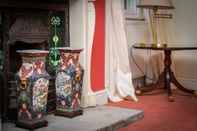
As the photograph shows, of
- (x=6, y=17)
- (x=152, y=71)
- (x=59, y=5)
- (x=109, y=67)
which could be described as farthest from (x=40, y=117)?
(x=152, y=71)

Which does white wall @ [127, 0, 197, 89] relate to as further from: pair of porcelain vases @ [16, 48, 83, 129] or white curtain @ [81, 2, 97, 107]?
pair of porcelain vases @ [16, 48, 83, 129]

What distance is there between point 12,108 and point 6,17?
2.33 ft

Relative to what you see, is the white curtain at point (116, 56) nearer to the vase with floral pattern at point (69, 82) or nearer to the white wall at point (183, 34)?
the white wall at point (183, 34)

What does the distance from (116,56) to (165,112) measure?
86cm

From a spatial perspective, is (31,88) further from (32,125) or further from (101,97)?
(101,97)

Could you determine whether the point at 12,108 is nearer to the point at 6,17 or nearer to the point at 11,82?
the point at 11,82

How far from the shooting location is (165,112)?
342cm

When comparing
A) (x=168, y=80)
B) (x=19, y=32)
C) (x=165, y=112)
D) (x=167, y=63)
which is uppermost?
(x=19, y=32)

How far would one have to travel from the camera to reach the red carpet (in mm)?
2918

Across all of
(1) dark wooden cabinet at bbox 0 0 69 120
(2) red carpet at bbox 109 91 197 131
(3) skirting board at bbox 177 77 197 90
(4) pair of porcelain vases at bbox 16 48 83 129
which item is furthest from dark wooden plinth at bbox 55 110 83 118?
(3) skirting board at bbox 177 77 197 90

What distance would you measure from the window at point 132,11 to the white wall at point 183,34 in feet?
0.31

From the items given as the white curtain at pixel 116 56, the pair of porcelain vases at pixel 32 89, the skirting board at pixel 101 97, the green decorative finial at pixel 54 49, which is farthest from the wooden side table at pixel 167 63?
the pair of porcelain vases at pixel 32 89

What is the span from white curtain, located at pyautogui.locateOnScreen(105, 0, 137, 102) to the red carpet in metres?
0.18

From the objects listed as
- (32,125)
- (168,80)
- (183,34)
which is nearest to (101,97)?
(168,80)
